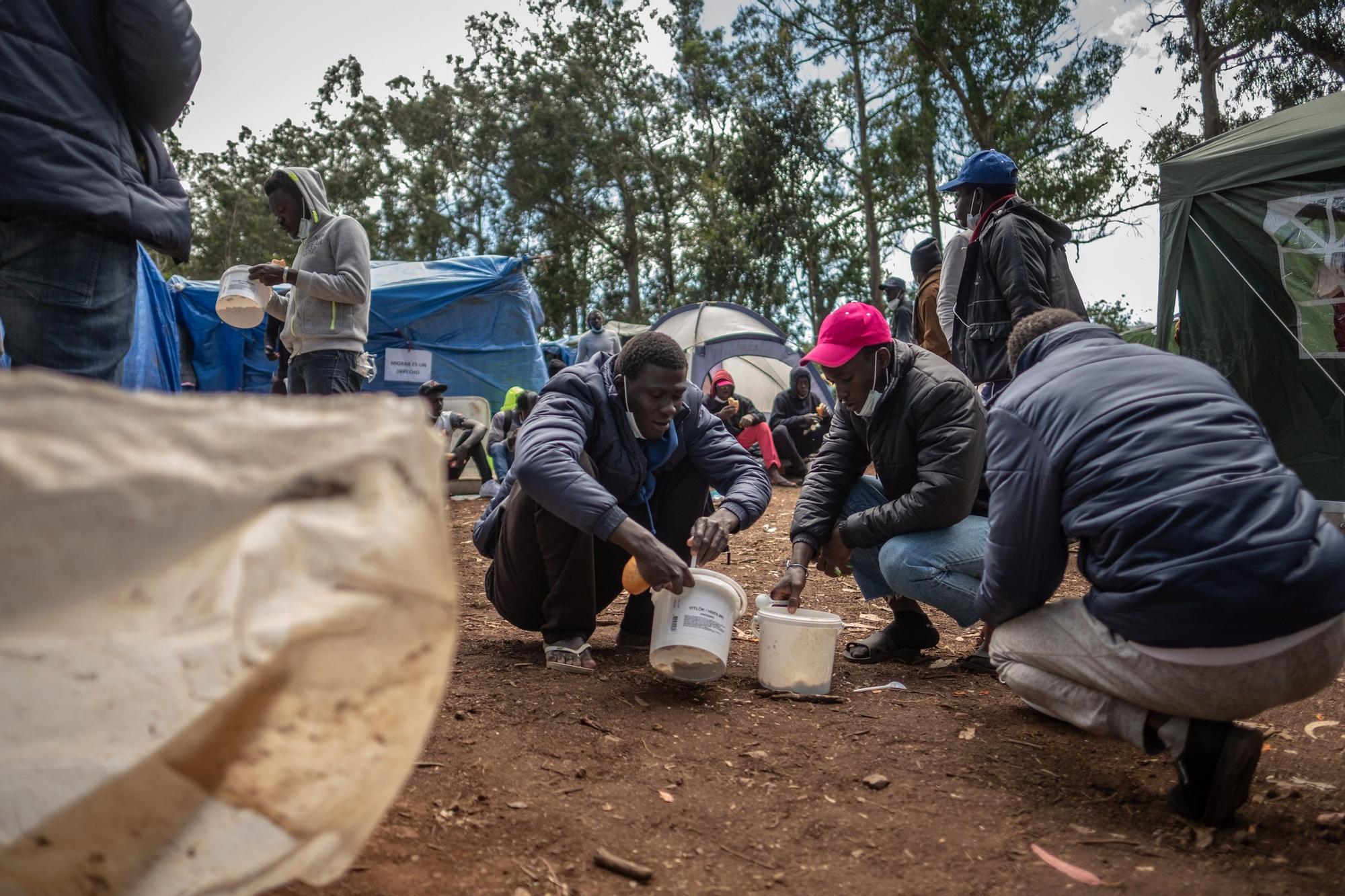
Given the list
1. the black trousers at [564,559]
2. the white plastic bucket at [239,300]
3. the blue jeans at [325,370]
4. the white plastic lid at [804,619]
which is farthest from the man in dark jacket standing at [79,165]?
the blue jeans at [325,370]

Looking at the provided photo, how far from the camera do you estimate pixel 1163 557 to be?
2127 millimetres

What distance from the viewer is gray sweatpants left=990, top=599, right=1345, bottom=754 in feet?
6.97

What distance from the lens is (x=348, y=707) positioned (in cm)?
111

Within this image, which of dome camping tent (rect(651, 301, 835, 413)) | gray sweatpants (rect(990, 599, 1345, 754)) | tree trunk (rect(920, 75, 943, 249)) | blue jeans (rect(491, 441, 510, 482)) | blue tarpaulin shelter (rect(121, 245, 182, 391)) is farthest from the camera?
tree trunk (rect(920, 75, 943, 249))

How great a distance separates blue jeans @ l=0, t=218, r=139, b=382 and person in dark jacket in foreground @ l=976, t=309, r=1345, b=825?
236 cm

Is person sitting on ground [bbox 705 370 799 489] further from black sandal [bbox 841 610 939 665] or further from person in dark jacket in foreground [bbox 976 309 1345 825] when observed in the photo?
person in dark jacket in foreground [bbox 976 309 1345 825]

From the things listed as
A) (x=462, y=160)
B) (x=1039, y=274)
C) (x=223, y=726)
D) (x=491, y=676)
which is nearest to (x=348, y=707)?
(x=223, y=726)

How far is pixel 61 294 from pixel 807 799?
2.28 meters

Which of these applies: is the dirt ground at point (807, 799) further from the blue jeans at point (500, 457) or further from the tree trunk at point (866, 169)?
the tree trunk at point (866, 169)

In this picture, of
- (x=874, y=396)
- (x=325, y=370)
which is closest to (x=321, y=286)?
(x=325, y=370)

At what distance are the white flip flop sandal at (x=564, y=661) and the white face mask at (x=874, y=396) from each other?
1.37 meters

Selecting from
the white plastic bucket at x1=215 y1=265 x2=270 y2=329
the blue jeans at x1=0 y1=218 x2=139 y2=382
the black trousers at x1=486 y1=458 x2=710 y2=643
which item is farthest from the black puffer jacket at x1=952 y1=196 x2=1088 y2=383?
the blue jeans at x1=0 y1=218 x2=139 y2=382

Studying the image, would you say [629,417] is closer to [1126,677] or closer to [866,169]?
[1126,677]

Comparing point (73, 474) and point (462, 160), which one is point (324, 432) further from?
point (462, 160)
